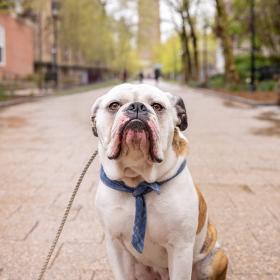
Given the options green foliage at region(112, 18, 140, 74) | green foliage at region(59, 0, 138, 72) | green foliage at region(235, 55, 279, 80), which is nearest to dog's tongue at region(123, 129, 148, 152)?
green foliage at region(235, 55, 279, 80)

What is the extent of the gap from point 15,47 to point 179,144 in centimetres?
3789

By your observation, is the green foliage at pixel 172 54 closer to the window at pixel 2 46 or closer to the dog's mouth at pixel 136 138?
the window at pixel 2 46

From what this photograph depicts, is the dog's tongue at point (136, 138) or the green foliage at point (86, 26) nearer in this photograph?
the dog's tongue at point (136, 138)

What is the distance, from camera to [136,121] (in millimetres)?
2256

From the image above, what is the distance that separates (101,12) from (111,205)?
4445 cm

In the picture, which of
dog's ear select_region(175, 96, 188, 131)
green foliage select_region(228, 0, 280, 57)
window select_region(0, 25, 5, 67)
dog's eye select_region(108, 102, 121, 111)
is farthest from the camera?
window select_region(0, 25, 5, 67)

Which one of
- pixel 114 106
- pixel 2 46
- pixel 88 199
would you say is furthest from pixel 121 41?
pixel 114 106

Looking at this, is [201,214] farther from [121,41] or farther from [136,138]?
[121,41]

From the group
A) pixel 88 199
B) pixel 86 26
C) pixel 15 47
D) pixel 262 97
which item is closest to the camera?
pixel 88 199

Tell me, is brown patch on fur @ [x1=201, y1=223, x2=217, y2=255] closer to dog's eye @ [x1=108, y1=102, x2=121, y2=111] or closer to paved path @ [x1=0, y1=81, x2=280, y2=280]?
paved path @ [x1=0, y1=81, x2=280, y2=280]

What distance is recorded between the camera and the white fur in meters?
2.39

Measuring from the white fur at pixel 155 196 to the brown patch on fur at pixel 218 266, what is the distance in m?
0.29

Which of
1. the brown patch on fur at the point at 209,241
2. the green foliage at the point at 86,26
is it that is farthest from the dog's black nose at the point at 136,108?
the green foliage at the point at 86,26

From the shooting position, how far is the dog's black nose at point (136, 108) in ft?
7.53
